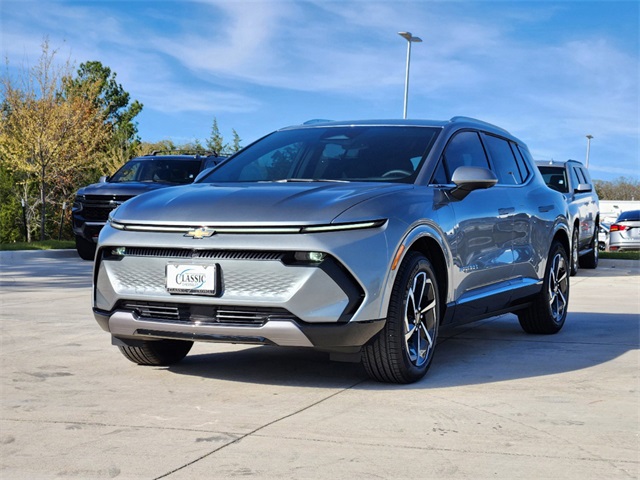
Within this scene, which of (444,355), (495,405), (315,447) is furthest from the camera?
(444,355)

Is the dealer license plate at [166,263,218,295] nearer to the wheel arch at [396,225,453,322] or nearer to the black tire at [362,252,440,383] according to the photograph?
the black tire at [362,252,440,383]

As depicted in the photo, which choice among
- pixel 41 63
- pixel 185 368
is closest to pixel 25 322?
pixel 185 368

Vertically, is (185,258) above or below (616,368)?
above

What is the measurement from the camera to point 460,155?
683 cm

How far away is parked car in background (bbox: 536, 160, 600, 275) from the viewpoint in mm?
16688

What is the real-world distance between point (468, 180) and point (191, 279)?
2.05 metres

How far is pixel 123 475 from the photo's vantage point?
373cm

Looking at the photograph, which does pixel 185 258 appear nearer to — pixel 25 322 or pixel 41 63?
pixel 25 322

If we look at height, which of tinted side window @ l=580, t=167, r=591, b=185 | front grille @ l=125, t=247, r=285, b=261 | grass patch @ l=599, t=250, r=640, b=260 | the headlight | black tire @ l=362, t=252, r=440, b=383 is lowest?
grass patch @ l=599, t=250, r=640, b=260

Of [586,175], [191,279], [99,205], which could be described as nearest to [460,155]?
[191,279]

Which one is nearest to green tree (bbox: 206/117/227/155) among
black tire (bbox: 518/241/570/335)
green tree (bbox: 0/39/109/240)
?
green tree (bbox: 0/39/109/240)

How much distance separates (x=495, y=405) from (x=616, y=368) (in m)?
1.69

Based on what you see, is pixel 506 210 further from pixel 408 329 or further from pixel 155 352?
pixel 155 352

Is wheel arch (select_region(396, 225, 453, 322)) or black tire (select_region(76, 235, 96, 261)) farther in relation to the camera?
black tire (select_region(76, 235, 96, 261))
